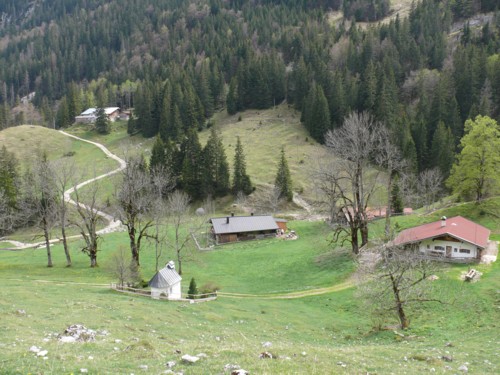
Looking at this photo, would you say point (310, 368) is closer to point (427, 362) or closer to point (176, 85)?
point (427, 362)

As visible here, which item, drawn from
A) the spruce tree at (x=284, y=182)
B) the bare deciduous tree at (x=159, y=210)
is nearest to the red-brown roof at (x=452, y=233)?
the bare deciduous tree at (x=159, y=210)

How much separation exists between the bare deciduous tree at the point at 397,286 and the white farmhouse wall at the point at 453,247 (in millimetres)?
7103

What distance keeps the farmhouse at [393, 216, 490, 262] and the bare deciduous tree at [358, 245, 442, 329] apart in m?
6.83

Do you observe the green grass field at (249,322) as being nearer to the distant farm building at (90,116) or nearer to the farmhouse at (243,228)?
the farmhouse at (243,228)

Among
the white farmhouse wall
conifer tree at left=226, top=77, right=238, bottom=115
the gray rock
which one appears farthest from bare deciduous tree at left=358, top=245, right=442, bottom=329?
conifer tree at left=226, top=77, right=238, bottom=115

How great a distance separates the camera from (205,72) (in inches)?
5364

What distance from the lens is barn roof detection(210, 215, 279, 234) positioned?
66.7 m

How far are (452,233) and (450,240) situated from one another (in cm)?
118

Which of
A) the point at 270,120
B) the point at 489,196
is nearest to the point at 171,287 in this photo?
the point at 489,196

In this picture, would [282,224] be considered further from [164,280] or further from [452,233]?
[164,280]

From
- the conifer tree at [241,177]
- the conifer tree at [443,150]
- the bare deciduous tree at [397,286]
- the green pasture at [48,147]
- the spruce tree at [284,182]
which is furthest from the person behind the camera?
the green pasture at [48,147]

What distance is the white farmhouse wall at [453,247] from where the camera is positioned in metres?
41.2

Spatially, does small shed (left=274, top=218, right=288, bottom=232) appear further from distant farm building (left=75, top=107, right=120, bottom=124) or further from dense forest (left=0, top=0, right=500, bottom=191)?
distant farm building (left=75, top=107, right=120, bottom=124)

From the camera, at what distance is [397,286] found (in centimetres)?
2848
